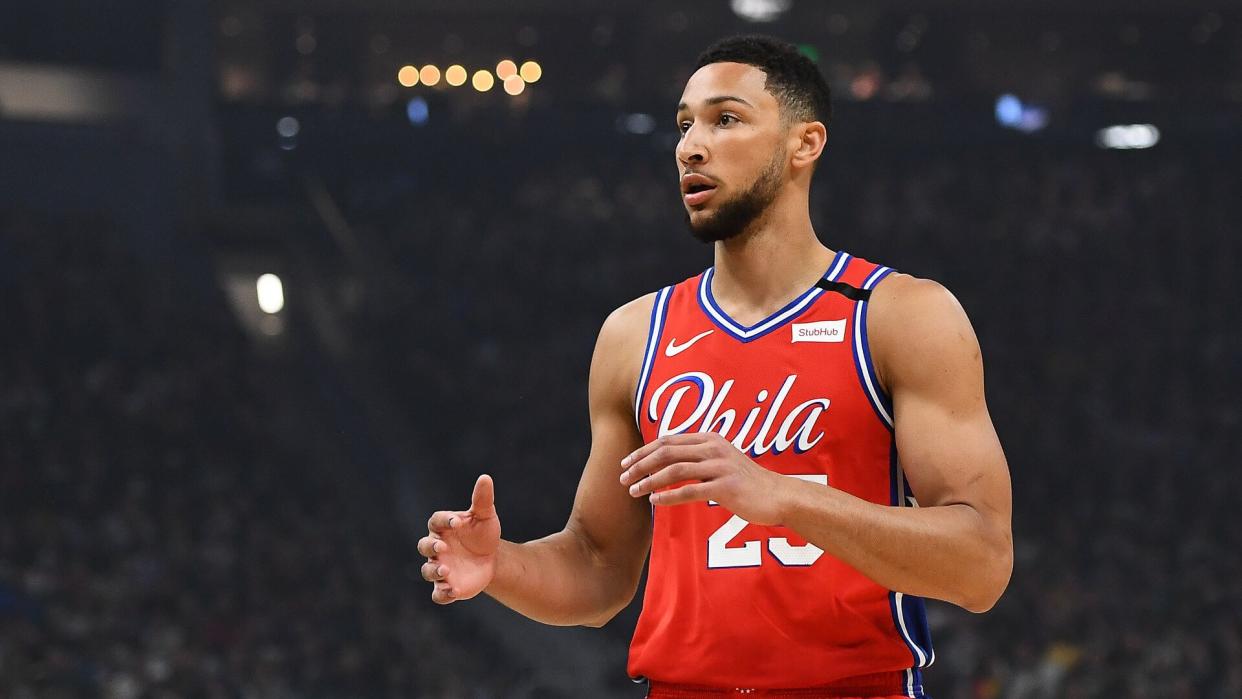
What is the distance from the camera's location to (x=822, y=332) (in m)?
3.72

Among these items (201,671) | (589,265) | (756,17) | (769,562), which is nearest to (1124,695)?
(201,671)

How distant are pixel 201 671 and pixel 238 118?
12.0 m

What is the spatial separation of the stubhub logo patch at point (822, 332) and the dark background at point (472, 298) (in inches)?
483

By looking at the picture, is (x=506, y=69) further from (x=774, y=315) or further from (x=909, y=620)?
(x=909, y=620)

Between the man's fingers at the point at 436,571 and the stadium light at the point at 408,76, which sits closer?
the man's fingers at the point at 436,571

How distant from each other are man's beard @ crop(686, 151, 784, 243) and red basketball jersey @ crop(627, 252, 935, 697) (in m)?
0.24

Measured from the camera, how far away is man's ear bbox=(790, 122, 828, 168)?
3.85 meters

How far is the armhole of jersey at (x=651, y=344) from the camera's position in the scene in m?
3.94

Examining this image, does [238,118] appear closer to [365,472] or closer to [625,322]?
[365,472]

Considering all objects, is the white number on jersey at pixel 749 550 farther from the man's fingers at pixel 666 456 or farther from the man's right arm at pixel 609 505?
the man's fingers at pixel 666 456

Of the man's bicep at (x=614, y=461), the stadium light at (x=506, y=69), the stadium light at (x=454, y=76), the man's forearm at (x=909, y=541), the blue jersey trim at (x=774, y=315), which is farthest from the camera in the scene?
the stadium light at (x=454, y=76)

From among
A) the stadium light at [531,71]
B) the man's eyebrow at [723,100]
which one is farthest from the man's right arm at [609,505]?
the stadium light at [531,71]

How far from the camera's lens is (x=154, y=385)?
20.9m

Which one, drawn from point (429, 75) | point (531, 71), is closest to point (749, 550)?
point (531, 71)
